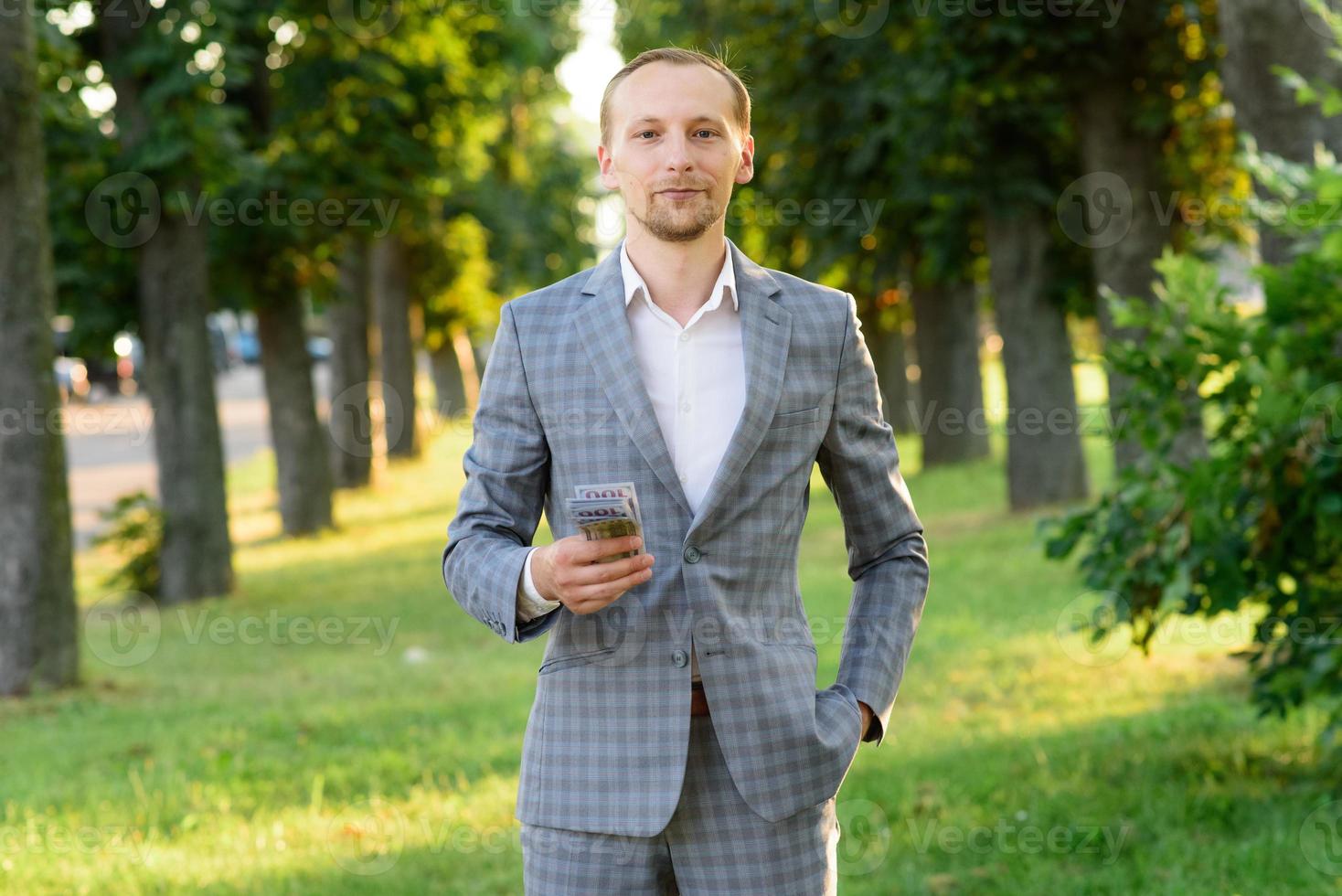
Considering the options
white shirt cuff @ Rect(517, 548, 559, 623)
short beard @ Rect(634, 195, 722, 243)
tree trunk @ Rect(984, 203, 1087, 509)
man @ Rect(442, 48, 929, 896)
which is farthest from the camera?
tree trunk @ Rect(984, 203, 1087, 509)

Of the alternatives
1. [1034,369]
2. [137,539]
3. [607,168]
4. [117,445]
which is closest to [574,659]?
[607,168]

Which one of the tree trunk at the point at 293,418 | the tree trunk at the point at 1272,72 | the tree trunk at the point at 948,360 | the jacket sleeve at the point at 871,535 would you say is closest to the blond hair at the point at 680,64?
the jacket sleeve at the point at 871,535

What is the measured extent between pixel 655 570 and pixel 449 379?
3389 cm

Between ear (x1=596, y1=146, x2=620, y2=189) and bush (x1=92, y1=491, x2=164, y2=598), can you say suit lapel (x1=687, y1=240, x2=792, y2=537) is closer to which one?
ear (x1=596, y1=146, x2=620, y2=189)

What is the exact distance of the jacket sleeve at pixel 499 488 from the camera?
2.65 metres

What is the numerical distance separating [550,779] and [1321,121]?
634cm

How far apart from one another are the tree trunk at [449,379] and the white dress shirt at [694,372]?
32458 mm

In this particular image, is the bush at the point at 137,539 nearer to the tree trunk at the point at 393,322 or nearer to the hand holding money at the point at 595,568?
the tree trunk at the point at 393,322

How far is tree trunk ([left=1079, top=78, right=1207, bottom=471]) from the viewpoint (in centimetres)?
1347

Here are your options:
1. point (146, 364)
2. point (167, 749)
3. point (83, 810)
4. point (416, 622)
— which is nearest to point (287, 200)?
point (146, 364)

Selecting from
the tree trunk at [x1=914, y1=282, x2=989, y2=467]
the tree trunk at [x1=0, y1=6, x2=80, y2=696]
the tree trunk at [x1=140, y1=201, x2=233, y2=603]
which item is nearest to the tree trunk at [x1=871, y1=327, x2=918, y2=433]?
the tree trunk at [x1=914, y1=282, x2=989, y2=467]

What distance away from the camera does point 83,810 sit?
6.71 m

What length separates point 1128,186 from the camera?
1378 cm

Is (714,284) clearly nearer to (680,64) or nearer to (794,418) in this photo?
(794,418)
